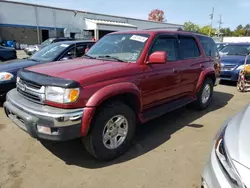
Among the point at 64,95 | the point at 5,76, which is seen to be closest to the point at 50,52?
the point at 5,76

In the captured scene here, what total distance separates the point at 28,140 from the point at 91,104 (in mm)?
1744

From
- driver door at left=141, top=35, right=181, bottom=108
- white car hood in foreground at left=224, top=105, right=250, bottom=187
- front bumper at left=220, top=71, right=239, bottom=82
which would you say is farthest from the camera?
front bumper at left=220, top=71, right=239, bottom=82

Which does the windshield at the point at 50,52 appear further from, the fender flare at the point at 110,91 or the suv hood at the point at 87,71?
the fender flare at the point at 110,91

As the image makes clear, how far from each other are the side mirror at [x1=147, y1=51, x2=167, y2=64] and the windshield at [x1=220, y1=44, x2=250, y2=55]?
794 cm

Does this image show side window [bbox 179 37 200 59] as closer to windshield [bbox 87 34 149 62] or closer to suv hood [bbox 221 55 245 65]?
windshield [bbox 87 34 149 62]

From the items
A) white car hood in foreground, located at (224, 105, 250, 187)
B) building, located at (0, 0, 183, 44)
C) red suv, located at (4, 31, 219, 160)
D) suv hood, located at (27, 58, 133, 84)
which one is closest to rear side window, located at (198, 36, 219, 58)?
red suv, located at (4, 31, 219, 160)

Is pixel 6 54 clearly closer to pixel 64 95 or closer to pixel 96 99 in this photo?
pixel 64 95

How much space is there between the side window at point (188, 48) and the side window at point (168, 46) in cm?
24

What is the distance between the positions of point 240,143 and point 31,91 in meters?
2.53

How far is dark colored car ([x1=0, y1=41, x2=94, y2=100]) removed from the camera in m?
5.02

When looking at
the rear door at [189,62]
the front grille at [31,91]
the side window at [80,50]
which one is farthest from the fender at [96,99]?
the side window at [80,50]

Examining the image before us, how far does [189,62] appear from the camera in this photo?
458cm

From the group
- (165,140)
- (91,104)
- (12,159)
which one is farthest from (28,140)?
(165,140)

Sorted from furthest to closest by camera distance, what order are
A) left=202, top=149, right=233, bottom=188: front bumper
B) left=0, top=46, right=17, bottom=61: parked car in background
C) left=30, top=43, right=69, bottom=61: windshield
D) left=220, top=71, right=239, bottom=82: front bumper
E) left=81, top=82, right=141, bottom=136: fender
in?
left=0, top=46, right=17, bottom=61: parked car in background, left=220, top=71, right=239, bottom=82: front bumper, left=30, top=43, right=69, bottom=61: windshield, left=81, top=82, right=141, bottom=136: fender, left=202, top=149, right=233, bottom=188: front bumper
